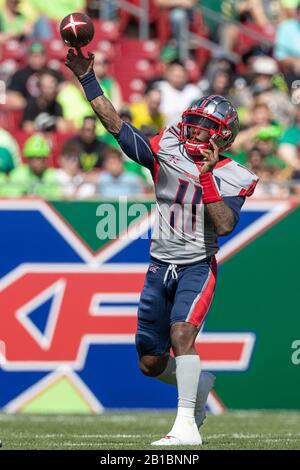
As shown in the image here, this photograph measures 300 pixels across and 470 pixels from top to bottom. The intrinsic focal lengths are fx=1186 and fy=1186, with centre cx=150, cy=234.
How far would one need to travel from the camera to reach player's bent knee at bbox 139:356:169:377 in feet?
23.7

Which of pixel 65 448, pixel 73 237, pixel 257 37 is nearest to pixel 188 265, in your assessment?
pixel 65 448

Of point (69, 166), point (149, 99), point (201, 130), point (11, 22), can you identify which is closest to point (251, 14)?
point (11, 22)

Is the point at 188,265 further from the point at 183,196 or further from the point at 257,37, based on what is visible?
the point at 257,37

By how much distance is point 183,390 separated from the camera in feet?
22.4

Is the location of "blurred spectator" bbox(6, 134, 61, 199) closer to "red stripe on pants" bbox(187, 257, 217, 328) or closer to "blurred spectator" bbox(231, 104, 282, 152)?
"blurred spectator" bbox(231, 104, 282, 152)

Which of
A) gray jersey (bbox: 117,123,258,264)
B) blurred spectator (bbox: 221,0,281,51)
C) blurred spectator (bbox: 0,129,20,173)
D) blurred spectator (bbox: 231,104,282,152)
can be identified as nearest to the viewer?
gray jersey (bbox: 117,123,258,264)

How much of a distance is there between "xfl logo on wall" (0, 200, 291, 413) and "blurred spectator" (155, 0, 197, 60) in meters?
6.29

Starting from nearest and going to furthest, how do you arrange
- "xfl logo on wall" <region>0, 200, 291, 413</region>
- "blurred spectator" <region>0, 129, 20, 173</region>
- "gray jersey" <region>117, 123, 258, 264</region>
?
1. "gray jersey" <region>117, 123, 258, 264</region>
2. "xfl logo on wall" <region>0, 200, 291, 413</region>
3. "blurred spectator" <region>0, 129, 20, 173</region>

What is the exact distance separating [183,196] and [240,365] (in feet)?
10.1

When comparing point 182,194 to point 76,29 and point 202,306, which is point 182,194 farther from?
point 76,29

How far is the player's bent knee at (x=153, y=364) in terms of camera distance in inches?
285

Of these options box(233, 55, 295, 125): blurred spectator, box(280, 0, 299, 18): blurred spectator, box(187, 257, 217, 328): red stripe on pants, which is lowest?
box(233, 55, 295, 125): blurred spectator

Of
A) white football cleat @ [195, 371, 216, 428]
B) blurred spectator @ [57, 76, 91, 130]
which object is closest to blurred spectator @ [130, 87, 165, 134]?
blurred spectator @ [57, 76, 91, 130]

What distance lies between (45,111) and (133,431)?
18.4 ft
